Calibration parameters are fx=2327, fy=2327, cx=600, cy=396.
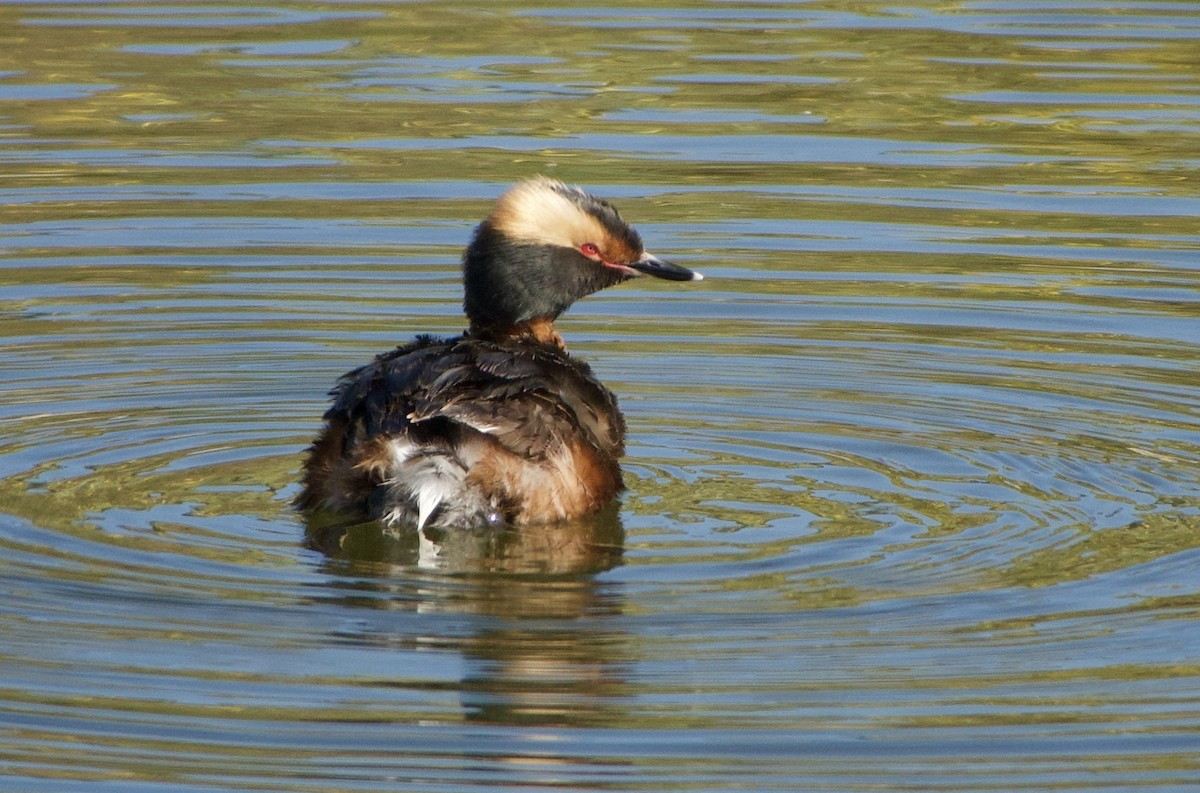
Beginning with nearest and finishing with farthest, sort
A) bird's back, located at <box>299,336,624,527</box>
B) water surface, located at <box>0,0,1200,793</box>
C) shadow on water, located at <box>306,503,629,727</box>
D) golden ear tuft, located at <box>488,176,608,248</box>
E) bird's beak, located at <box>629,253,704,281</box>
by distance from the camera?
water surface, located at <box>0,0,1200,793</box>
shadow on water, located at <box>306,503,629,727</box>
bird's back, located at <box>299,336,624,527</box>
golden ear tuft, located at <box>488,176,608,248</box>
bird's beak, located at <box>629,253,704,281</box>

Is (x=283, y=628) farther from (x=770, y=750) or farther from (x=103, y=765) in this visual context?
(x=770, y=750)

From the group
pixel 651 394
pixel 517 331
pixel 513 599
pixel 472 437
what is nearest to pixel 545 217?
pixel 517 331

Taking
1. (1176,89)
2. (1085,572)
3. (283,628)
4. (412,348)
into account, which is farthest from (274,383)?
(1176,89)

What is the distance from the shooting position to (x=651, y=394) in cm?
888

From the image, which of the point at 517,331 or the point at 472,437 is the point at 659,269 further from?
the point at 472,437

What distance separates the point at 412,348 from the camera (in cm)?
736

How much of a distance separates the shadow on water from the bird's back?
10cm

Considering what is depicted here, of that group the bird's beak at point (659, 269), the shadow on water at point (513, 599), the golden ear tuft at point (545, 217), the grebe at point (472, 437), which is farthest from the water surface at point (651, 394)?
the golden ear tuft at point (545, 217)

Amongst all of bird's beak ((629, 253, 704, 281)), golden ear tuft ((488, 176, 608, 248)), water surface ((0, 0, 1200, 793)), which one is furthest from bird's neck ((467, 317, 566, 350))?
water surface ((0, 0, 1200, 793))

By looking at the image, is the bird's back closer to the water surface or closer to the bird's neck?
the water surface

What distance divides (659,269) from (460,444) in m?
1.70

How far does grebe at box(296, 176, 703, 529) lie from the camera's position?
22.5ft

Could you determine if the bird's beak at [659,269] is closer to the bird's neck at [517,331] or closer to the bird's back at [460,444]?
the bird's neck at [517,331]

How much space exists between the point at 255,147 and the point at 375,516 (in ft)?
20.0
